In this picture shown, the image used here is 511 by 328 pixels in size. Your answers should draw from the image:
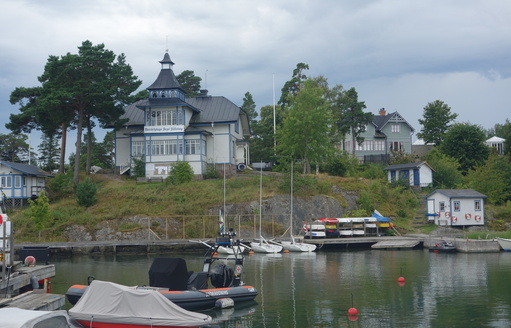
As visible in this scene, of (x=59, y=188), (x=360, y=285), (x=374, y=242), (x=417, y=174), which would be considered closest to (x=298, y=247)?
(x=374, y=242)

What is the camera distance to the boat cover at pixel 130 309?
637 inches

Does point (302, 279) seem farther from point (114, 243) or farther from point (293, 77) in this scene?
point (293, 77)

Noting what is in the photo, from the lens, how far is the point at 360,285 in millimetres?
27734

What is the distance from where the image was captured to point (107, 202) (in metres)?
51.7

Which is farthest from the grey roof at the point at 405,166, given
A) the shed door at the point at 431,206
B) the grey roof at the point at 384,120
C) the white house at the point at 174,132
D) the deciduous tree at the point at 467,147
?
the white house at the point at 174,132

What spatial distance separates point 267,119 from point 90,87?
101ft

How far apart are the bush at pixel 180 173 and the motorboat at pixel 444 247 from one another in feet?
84.9

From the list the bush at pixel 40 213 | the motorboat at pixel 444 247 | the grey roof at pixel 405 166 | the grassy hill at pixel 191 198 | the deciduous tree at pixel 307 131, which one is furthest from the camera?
the deciduous tree at pixel 307 131

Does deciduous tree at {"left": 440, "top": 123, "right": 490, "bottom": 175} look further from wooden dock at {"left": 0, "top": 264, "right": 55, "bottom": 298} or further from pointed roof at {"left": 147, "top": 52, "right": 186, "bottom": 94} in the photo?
wooden dock at {"left": 0, "top": 264, "right": 55, "bottom": 298}

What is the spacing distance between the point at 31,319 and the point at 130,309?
19.4 feet

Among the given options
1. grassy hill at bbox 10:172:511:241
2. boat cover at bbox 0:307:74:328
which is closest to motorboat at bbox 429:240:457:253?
grassy hill at bbox 10:172:511:241

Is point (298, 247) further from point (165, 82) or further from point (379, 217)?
point (165, 82)

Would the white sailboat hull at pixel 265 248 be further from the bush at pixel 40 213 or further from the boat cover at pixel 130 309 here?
the boat cover at pixel 130 309

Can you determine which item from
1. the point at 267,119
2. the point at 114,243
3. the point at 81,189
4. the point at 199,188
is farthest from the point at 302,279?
the point at 267,119
